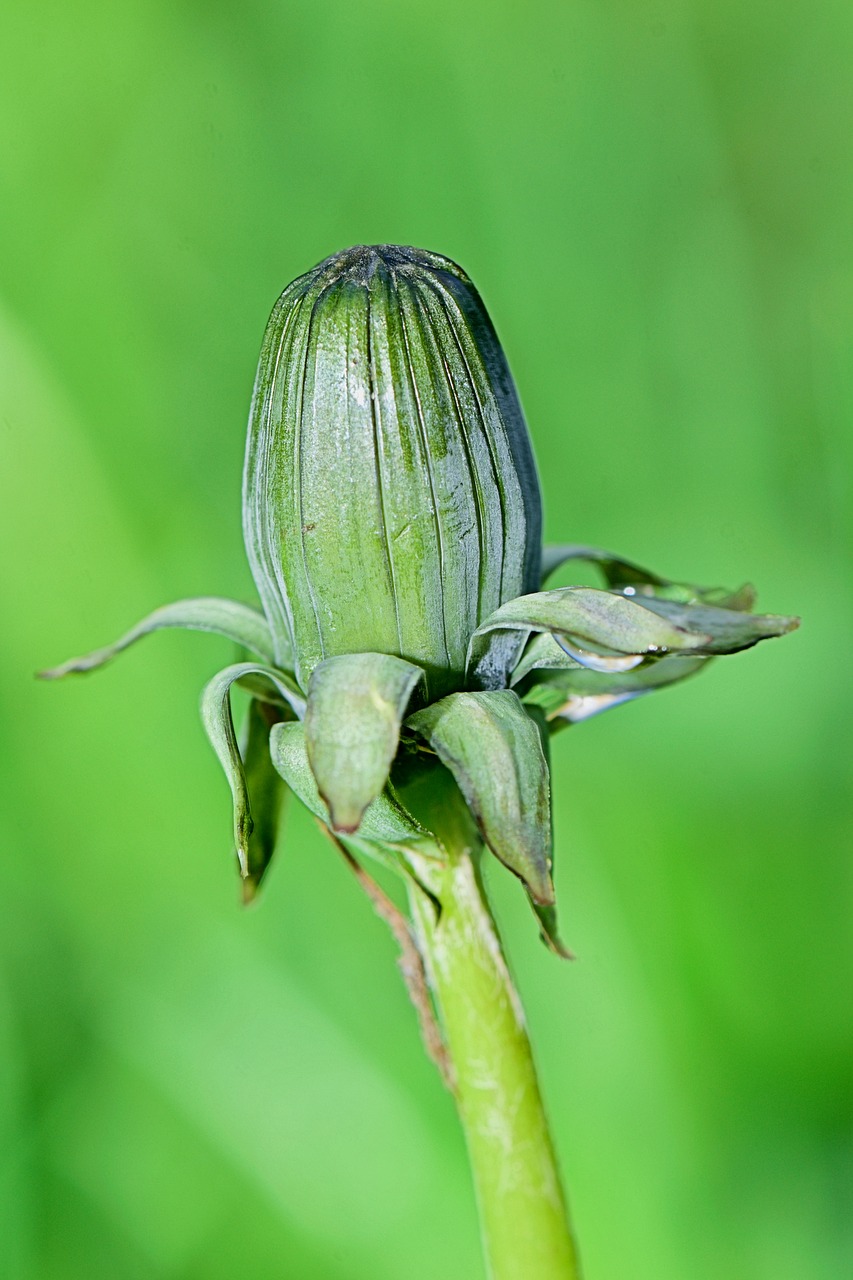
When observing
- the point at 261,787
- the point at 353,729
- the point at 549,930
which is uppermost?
the point at 353,729

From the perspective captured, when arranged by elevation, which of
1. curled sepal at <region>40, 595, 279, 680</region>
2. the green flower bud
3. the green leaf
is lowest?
the green leaf

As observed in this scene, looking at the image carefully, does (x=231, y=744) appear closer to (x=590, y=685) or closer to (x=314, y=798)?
(x=314, y=798)

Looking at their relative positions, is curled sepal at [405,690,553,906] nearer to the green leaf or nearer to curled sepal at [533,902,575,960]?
curled sepal at [533,902,575,960]

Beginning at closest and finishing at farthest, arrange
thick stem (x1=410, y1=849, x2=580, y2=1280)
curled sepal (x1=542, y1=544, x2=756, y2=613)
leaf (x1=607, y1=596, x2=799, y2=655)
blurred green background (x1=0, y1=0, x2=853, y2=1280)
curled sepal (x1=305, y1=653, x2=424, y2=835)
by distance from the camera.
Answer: curled sepal (x1=305, y1=653, x2=424, y2=835) < leaf (x1=607, y1=596, x2=799, y2=655) < thick stem (x1=410, y1=849, x2=580, y2=1280) < curled sepal (x1=542, y1=544, x2=756, y2=613) < blurred green background (x1=0, y1=0, x2=853, y2=1280)

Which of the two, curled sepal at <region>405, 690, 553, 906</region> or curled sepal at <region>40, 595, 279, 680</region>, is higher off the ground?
curled sepal at <region>40, 595, 279, 680</region>

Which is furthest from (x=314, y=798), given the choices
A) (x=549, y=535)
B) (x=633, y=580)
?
(x=549, y=535)

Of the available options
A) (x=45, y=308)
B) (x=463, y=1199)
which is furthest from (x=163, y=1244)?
(x=45, y=308)

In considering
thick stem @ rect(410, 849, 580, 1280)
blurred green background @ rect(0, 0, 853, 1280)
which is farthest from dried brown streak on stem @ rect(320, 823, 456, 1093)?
blurred green background @ rect(0, 0, 853, 1280)
